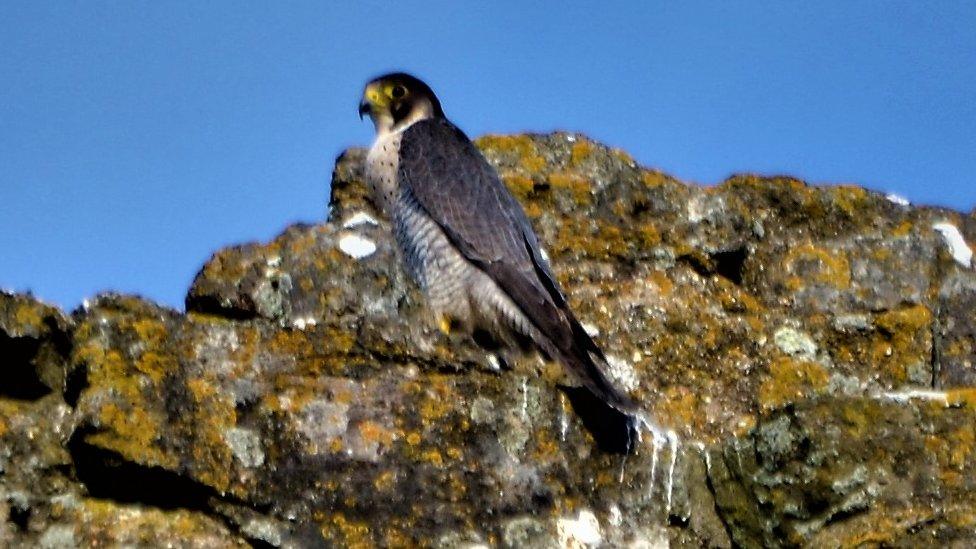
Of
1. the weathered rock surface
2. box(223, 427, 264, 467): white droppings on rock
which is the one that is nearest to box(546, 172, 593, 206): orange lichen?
the weathered rock surface

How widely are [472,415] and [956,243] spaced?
2.20 metres

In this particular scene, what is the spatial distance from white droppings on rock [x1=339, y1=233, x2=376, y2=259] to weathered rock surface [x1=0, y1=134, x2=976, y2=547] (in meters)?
0.01

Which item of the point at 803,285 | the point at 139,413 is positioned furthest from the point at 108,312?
the point at 803,285

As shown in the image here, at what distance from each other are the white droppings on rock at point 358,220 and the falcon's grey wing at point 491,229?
0.23 metres

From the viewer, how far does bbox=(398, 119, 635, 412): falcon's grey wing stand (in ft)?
15.5

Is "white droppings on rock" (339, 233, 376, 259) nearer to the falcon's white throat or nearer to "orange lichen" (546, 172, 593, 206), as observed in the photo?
the falcon's white throat

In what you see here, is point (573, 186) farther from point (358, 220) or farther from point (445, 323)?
point (358, 220)

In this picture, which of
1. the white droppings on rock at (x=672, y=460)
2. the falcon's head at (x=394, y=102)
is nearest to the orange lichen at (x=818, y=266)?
the white droppings on rock at (x=672, y=460)

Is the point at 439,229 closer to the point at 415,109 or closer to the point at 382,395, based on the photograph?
the point at 415,109

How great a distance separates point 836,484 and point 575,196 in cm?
196

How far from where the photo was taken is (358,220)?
5660 mm

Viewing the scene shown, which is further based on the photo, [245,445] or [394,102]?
[394,102]

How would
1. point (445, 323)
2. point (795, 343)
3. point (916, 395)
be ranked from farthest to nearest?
1. point (445, 323)
2. point (795, 343)
3. point (916, 395)

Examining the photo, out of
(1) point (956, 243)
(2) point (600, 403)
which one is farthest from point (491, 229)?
(1) point (956, 243)
